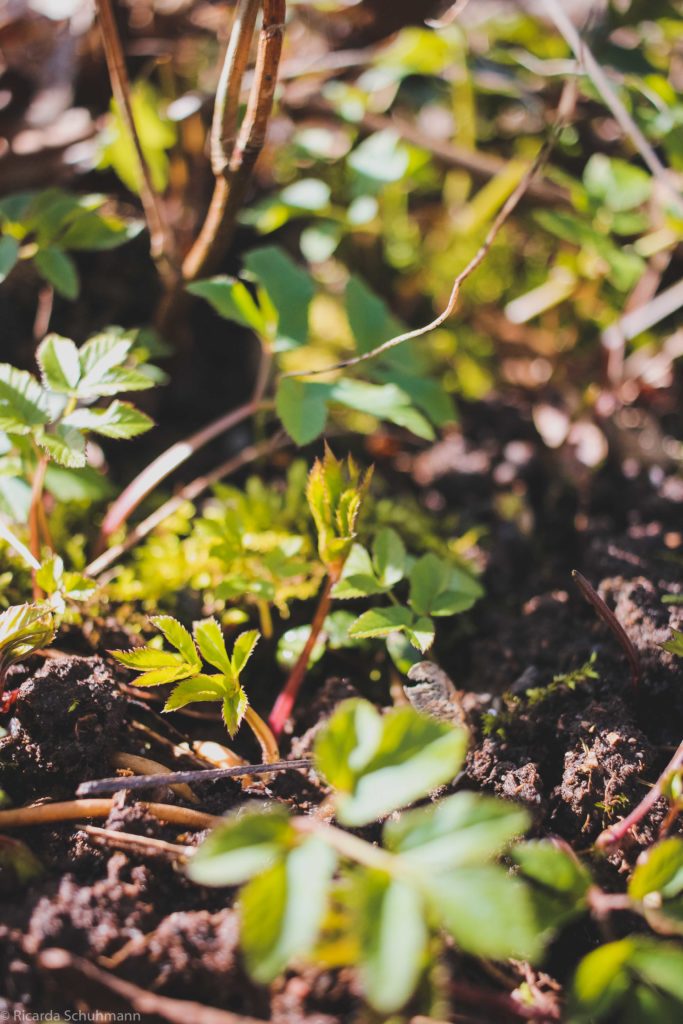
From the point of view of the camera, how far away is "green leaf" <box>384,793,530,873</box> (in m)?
0.87

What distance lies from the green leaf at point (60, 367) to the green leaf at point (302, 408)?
43 centimetres

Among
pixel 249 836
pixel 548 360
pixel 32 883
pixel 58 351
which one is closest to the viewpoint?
pixel 249 836

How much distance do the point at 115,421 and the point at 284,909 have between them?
952 mm

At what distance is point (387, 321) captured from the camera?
2.01 meters

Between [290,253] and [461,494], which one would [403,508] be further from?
[290,253]

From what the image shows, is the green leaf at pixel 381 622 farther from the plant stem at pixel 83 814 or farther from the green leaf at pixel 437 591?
the plant stem at pixel 83 814

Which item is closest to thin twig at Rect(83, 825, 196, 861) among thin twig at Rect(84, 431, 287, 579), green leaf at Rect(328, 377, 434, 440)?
thin twig at Rect(84, 431, 287, 579)

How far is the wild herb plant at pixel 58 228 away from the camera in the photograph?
183 centimetres

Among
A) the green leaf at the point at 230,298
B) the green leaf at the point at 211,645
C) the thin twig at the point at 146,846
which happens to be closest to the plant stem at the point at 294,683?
the green leaf at the point at 211,645

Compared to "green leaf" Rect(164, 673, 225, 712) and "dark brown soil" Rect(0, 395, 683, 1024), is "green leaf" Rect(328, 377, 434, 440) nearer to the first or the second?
Answer: "dark brown soil" Rect(0, 395, 683, 1024)

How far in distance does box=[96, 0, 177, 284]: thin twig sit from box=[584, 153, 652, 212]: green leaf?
4.08ft

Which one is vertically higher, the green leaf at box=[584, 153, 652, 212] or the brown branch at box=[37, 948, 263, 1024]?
the green leaf at box=[584, 153, 652, 212]

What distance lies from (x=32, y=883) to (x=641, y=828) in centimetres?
101

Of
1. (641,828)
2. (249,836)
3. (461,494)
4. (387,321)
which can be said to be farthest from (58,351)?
(641,828)
